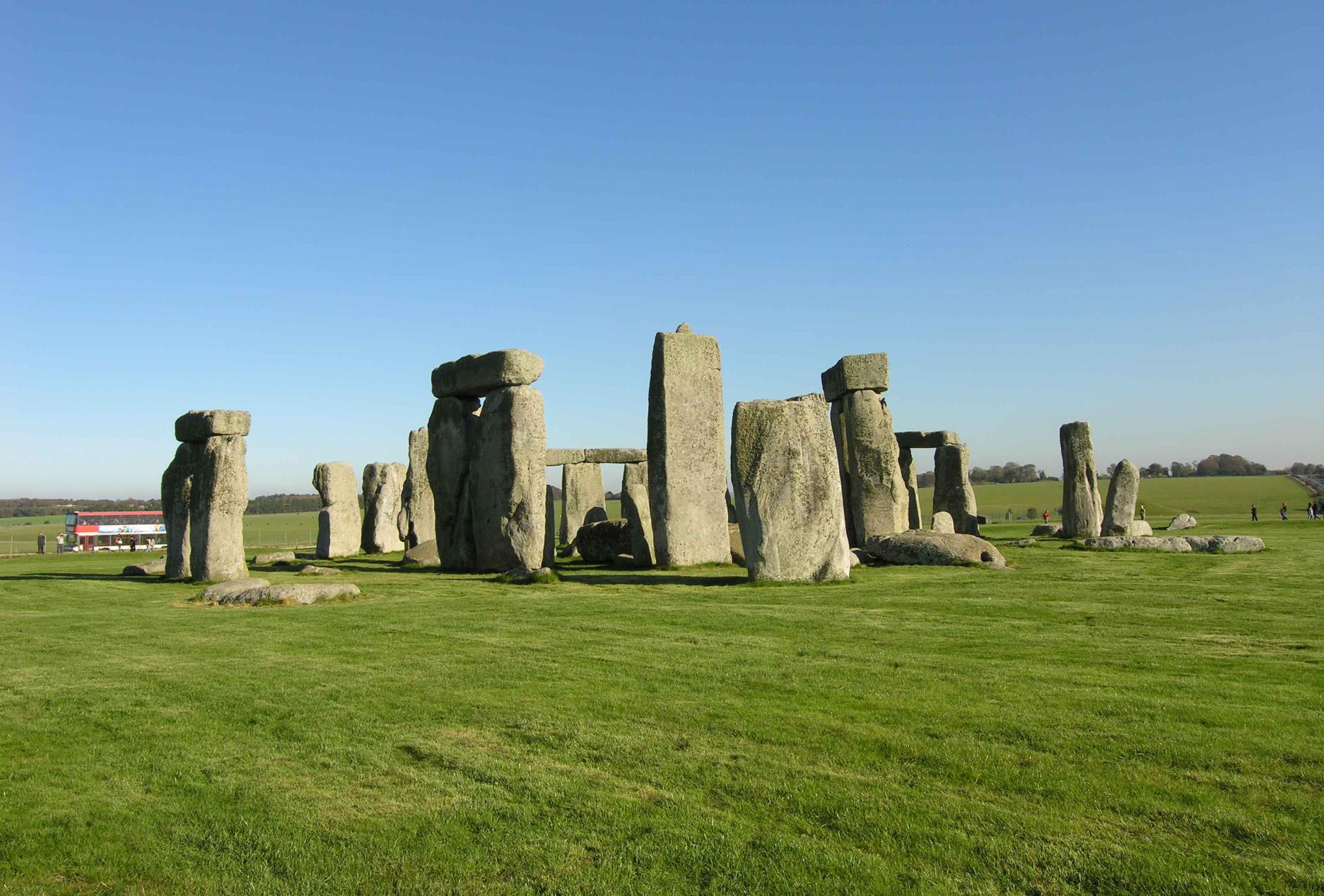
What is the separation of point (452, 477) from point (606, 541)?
2924 mm

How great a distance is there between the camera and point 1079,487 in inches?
836

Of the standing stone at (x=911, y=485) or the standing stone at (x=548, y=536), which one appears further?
the standing stone at (x=911, y=485)

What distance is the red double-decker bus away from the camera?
3369cm

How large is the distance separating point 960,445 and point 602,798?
20.6 metres

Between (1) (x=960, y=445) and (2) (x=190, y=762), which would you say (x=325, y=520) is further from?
→ (2) (x=190, y=762)

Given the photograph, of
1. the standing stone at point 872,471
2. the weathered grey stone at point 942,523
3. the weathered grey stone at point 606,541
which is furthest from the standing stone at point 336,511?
the weathered grey stone at point 942,523

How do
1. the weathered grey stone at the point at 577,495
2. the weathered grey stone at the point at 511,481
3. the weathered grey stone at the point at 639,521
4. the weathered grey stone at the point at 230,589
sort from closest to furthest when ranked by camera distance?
the weathered grey stone at the point at 230,589, the weathered grey stone at the point at 511,481, the weathered grey stone at the point at 639,521, the weathered grey stone at the point at 577,495

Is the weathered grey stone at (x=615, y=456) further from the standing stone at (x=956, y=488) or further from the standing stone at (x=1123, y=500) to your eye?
the standing stone at (x=1123, y=500)

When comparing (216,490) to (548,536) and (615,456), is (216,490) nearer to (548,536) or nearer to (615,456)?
(548,536)

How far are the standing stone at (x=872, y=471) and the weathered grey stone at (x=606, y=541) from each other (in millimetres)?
4310

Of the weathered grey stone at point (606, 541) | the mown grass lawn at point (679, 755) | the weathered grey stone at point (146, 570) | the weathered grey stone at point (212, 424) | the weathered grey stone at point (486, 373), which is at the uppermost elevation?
the weathered grey stone at point (486, 373)

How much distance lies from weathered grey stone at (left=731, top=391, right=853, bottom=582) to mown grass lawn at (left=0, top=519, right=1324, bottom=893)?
2.67 meters

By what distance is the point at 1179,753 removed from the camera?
4.36m

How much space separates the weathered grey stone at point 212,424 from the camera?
13805 millimetres
